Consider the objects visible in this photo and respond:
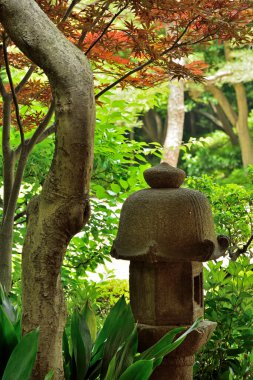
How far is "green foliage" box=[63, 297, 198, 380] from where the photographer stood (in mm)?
2736

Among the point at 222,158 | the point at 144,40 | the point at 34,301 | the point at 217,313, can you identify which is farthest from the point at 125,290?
the point at 222,158

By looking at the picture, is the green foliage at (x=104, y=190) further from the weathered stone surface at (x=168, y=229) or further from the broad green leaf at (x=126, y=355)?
the broad green leaf at (x=126, y=355)

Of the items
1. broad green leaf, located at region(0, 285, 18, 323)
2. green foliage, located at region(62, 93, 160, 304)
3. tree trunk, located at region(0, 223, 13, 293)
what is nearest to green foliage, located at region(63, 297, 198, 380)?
broad green leaf, located at region(0, 285, 18, 323)

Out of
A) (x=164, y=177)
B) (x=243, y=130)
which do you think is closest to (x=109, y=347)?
(x=164, y=177)

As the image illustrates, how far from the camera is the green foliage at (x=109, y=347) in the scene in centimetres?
274

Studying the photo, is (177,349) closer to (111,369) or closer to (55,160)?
(111,369)

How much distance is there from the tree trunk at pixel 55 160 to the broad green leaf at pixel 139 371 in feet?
1.12

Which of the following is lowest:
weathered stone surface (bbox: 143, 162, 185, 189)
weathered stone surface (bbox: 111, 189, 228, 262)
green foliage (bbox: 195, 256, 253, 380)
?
green foliage (bbox: 195, 256, 253, 380)

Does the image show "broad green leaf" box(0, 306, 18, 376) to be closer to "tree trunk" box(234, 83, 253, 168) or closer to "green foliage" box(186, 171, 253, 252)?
"green foliage" box(186, 171, 253, 252)

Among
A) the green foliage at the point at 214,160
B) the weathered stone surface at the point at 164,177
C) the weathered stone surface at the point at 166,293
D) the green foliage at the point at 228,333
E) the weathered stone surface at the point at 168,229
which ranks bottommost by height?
the green foliage at the point at 228,333

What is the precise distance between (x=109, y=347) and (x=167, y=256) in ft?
1.55

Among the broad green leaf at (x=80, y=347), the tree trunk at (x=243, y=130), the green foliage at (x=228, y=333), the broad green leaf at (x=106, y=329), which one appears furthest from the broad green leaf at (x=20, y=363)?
the tree trunk at (x=243, y=130)

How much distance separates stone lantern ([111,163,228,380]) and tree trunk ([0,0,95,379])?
641 millimetres

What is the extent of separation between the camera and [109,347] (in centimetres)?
290
